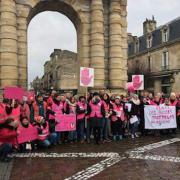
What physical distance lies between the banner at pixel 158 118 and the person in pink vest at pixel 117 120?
1436mm

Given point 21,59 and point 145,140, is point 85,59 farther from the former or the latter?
point 145,140

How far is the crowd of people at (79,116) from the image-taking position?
1061 cm

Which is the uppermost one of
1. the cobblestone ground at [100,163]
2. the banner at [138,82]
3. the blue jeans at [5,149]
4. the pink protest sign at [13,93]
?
the banner at [138,82]

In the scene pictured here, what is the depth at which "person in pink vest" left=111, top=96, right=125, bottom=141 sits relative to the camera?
500 inches

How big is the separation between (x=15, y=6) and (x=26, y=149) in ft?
32.4

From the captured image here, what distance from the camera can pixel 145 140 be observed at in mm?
12438

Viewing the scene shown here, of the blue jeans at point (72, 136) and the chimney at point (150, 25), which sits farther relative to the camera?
the chimney at point (150, 25)

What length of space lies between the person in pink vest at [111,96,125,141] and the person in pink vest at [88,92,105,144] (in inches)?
26.6

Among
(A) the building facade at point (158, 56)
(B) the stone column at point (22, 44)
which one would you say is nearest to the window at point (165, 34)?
(A) the building facade at point (158, 56)

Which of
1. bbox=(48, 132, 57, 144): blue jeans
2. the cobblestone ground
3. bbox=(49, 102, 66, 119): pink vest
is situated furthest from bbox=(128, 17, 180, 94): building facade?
bbox=(48, 132, 57, 144): blue jeans

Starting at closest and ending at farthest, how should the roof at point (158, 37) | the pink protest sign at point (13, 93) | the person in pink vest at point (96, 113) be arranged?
1. the pink protest sign at point (13, 93)
2. the person in pink vest at point (96, 113)
3. the roof at point (158, 37)

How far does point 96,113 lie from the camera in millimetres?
12094

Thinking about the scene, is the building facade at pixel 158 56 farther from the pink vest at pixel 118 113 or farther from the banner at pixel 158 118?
the pink vest at pixel 118 113

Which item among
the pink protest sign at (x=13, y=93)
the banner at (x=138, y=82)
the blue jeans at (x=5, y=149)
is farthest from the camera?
the banner at (x=138, y=82)
